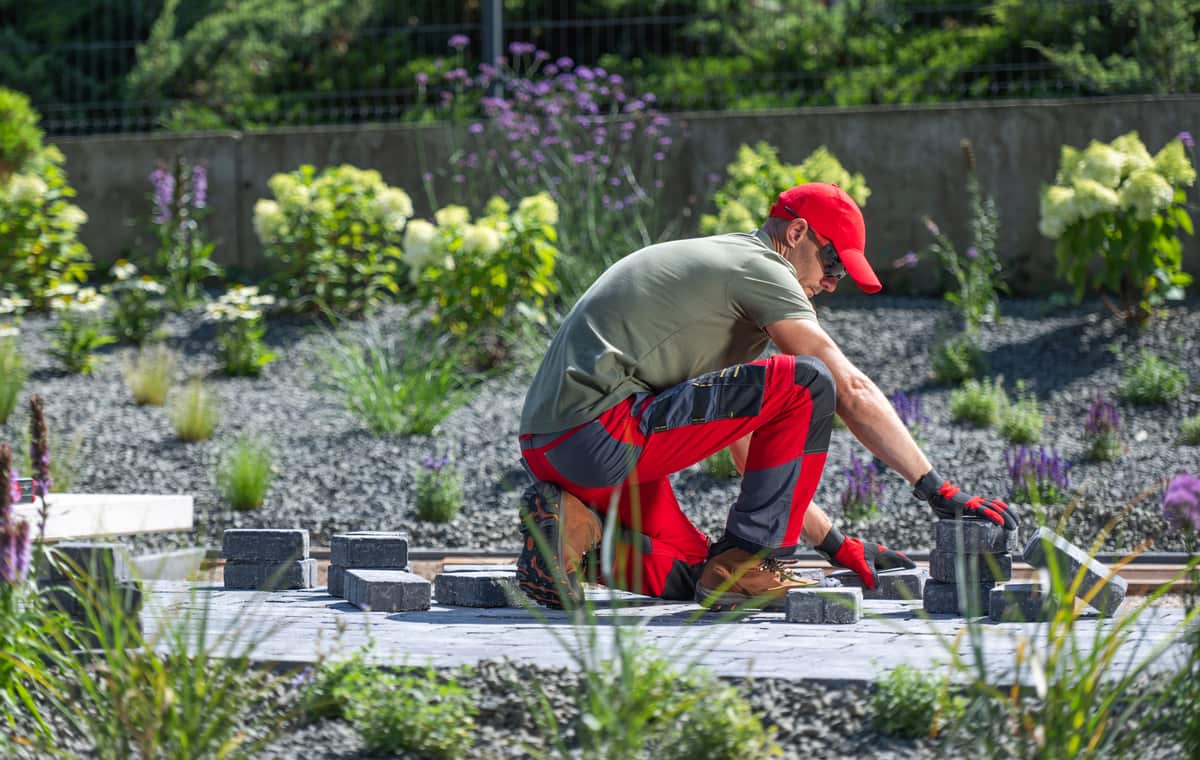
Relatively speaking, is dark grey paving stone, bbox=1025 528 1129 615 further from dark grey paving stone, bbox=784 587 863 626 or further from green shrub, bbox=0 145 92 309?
green shrub, bbox=0 145 92 309

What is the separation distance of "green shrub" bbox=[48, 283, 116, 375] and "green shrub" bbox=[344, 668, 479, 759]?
6.02 m

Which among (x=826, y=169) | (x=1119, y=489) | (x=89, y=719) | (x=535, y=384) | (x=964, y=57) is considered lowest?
(x=1119, y=489)

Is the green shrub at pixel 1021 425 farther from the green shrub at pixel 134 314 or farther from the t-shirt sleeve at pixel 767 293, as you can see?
the green shrub at pixel 134 314

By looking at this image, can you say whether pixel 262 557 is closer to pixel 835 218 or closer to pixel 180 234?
pixel 835 218

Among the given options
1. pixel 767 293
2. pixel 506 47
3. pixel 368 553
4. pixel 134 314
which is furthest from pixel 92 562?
pixel 506 47

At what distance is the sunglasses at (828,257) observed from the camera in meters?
3.86

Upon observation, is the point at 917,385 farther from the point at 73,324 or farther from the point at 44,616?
the point at 44,616

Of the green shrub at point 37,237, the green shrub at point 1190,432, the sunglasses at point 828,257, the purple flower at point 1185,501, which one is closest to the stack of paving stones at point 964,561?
the sunglasses at point 828,257

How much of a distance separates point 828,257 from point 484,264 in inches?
165

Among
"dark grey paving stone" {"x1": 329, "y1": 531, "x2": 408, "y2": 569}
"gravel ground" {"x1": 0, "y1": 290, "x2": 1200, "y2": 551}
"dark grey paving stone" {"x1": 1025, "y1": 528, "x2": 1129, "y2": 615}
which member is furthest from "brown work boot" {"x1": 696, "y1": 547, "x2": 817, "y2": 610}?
"gravel ground" {"x1": 0, "y1": 290, "x2": 1200, "y2": 551}

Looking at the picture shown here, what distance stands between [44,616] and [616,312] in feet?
5.37

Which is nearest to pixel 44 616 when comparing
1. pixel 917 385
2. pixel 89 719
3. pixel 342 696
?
pixel 89 719

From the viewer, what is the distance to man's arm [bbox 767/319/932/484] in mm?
3623

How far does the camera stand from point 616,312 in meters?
3.72
